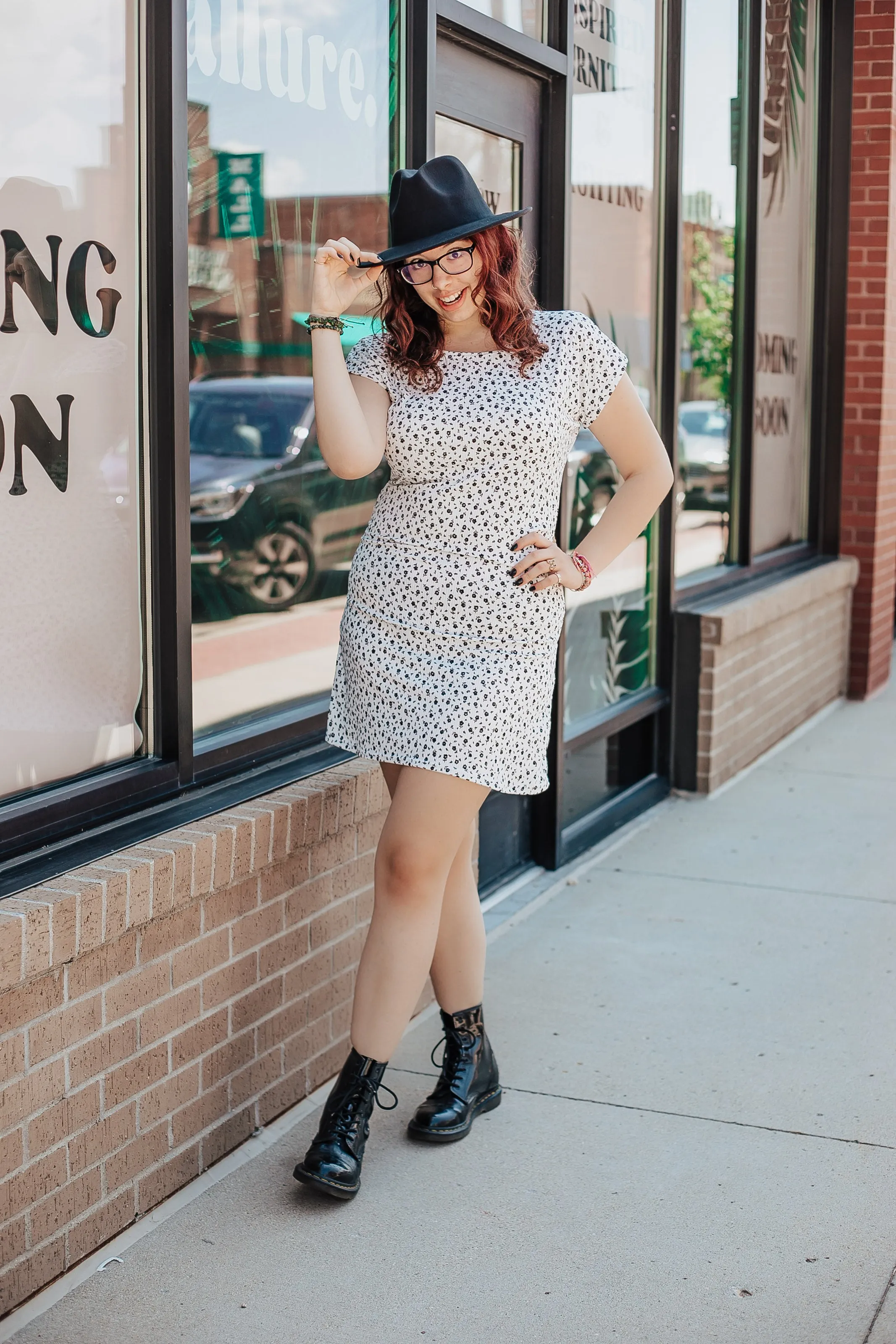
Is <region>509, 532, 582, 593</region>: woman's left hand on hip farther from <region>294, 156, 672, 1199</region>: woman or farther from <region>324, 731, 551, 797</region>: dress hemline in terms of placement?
<region>324, 731, 551, 797</region>: dress hemline

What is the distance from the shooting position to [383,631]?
9.93 ft

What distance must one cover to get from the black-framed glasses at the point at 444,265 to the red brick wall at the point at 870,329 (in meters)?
5.73

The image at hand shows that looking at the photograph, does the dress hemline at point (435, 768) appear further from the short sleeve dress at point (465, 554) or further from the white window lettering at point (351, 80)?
the white window lettering at point (351, 80)

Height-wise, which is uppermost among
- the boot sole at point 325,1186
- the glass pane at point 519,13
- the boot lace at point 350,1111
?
the glass pane at point 519,13

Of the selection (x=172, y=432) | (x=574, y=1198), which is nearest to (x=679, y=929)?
(x=574, y=1198)

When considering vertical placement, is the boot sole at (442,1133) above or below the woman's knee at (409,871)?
below

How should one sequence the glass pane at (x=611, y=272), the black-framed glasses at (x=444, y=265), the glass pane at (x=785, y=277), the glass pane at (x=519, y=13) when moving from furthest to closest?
the glass pane at (x=785, y=277)
the glass pane at (x=611, y=272)
the glass pane at (x=519, y=13)
the black-framed glasses at (x=444, y=265)

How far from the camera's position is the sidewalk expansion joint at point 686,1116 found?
10.9 ft

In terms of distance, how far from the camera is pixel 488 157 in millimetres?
4648

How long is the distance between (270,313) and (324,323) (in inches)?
41.5

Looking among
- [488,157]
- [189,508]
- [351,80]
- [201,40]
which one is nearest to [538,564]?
[189,508]

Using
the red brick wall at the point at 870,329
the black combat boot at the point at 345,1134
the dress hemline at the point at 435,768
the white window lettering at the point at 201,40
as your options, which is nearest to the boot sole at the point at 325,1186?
the black combat boot at the point at 345,1134

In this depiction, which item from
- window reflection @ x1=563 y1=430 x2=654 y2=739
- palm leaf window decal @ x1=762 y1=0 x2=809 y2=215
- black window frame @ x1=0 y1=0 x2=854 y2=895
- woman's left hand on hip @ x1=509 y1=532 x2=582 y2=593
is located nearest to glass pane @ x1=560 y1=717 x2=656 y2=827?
black window frame @ x1=0 y1=0 x2=854 y2=895

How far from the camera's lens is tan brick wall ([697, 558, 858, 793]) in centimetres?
632
